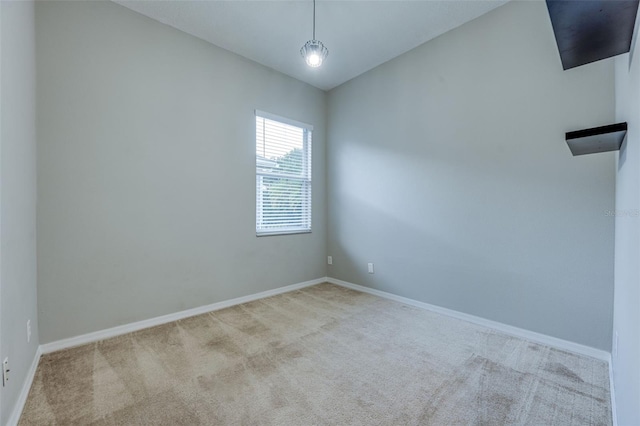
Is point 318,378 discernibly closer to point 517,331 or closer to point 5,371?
point 5,371

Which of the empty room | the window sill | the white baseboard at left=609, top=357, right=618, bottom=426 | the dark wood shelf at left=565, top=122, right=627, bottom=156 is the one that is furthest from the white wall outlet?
the dark wood shelf at left=565, top=122, right=627, bottom=156

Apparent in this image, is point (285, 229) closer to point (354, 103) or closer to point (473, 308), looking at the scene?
point (354, 103)

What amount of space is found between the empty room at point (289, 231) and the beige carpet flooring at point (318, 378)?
0.7 inches

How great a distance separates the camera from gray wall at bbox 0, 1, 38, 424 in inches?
54.4

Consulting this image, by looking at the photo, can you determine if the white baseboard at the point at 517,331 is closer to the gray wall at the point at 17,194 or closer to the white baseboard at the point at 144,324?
the white baseboard at the point at 144,324

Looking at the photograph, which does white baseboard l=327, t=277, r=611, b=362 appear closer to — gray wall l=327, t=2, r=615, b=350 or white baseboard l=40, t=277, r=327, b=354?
gray wall l=327, t=2, r=615, b=350

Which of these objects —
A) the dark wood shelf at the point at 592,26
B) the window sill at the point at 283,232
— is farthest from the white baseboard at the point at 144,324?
the dark wood shelf at the point at 592,26

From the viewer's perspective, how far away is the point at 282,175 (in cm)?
375

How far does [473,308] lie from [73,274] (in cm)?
358

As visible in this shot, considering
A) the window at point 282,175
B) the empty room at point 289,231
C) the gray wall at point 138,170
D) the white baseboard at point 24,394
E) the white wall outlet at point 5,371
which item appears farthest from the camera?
the window at point 282,175

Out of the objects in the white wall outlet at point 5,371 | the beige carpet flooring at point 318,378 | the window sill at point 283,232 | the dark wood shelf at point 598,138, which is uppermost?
the dark wood shelf at point 598,138

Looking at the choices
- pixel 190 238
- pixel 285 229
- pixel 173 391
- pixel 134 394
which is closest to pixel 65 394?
pixel 134 394

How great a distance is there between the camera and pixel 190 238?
9.66ft

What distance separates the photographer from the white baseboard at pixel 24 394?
1420 millimetres
